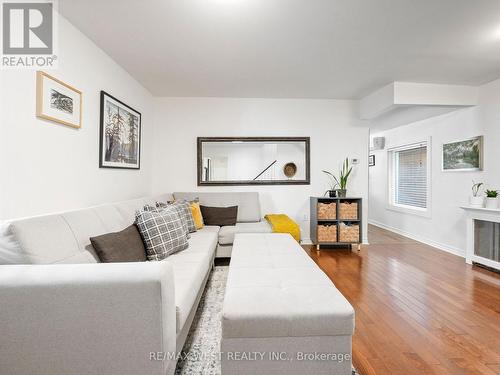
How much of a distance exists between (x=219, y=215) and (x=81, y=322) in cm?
260

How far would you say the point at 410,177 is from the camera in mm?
5316

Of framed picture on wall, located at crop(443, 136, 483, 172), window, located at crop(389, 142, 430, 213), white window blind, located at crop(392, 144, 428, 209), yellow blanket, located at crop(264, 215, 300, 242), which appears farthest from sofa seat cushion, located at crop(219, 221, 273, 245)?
white window blind, located at crop(392, 144, 428, 209)

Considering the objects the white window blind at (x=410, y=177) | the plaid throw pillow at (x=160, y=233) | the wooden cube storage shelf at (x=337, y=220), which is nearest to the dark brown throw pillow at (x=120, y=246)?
the plaid throw pillow at (x=160, y=233)

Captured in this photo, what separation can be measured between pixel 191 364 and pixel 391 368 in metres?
1.16

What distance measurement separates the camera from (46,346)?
1107mm

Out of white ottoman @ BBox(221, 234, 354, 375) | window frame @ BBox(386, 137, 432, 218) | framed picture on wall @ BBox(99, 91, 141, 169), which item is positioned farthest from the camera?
window frame @ BBox(386, 137, 432, 218)

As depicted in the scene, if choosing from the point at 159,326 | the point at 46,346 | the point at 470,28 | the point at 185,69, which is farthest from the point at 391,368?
the point at 185,69

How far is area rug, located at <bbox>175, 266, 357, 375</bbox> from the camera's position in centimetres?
148

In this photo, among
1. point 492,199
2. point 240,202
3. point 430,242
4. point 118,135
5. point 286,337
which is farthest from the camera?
point 430,242

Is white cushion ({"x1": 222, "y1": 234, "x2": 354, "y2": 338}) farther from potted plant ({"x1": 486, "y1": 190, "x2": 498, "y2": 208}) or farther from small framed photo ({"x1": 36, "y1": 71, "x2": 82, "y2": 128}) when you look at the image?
potted plant ({"x1": 486, "y1": 190, "x2": 498, "y2": 208})

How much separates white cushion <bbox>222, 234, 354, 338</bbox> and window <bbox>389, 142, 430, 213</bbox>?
13.6 feet

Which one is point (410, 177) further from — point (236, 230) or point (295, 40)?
point (295, 40)

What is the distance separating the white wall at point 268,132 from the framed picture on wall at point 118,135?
0.71m

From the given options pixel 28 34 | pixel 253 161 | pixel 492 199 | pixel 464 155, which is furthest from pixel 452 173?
pixel 28 34
